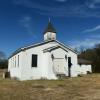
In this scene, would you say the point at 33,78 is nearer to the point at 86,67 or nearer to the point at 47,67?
the point at 47,67

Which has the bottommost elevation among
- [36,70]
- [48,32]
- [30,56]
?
[36,70]

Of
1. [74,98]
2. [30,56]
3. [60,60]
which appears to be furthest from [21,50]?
[74,98]

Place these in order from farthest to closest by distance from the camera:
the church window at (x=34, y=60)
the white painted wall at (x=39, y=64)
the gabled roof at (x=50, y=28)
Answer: the gabled roof at (x=50, y=28)
the church window at (x=34, y=60)
the white painted wall at (x=39, y=64)

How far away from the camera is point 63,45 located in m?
32.6

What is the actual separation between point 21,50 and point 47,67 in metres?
4.27

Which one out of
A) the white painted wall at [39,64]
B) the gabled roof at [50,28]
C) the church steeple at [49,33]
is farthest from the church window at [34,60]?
the gabled roof at [50,28]

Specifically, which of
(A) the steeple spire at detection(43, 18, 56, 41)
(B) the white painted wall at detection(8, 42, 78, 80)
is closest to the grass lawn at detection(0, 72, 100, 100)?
(B) the white painted wall at detection(8, 42, 78, 80)

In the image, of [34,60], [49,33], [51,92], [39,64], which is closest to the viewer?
[51,92]


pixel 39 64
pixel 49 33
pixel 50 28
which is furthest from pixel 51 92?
pixel 50 28

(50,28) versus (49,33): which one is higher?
(50,28)

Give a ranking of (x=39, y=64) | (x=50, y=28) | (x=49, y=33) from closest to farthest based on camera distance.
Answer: (x=39, y=64), (x=49, y=33), (x=50, y=28)

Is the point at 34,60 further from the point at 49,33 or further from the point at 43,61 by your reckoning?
the point at 49,33

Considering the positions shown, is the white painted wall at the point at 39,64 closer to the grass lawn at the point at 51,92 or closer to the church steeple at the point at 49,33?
the church steeple at the point at 49,33

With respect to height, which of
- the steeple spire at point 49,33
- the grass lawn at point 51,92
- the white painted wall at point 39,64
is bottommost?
the grass lawn at point 51,92
